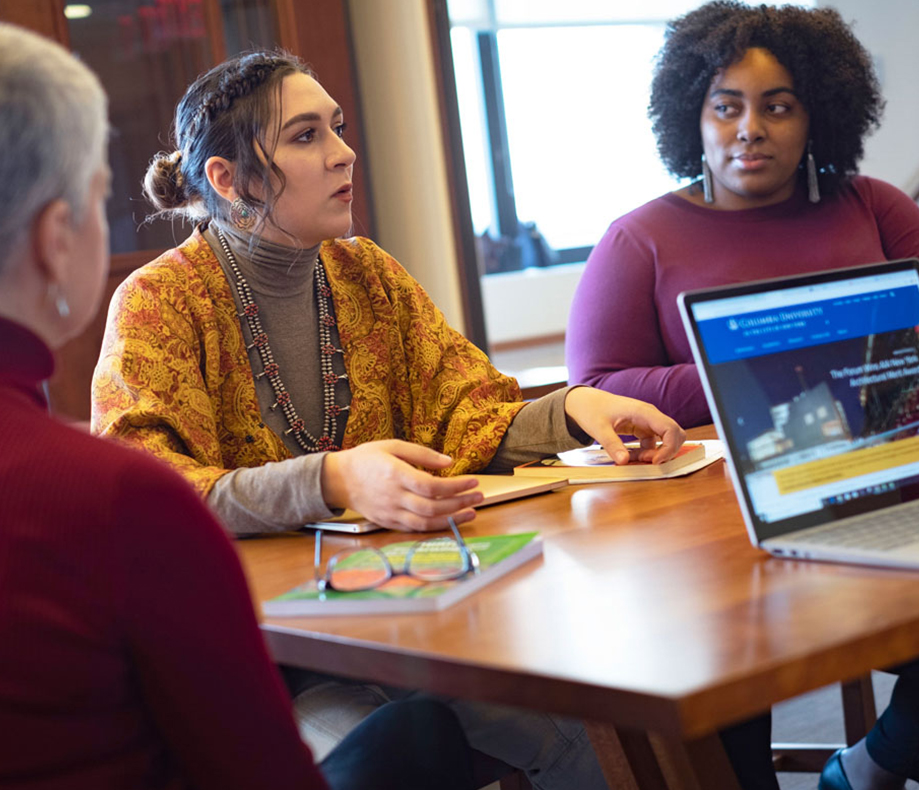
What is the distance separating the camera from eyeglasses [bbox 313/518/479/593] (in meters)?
0.98

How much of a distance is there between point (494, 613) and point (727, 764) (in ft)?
1.06

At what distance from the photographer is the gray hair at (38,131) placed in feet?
2.32

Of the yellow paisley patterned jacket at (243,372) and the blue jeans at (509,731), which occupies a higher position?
the yellow paisley patterned jacket at (243,372)

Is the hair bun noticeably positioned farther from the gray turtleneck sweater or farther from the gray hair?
the gray hair

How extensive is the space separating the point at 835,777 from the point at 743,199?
1.07 meters

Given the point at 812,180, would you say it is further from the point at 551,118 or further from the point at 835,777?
the point at 551,118

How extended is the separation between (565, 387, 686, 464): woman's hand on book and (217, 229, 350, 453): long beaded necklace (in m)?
0.35

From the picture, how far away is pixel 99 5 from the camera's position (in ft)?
8.53

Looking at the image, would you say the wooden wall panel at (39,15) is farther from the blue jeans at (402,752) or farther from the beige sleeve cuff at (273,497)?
the blue jeans at (402,752)

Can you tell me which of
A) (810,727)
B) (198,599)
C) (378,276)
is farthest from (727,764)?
(810,727)

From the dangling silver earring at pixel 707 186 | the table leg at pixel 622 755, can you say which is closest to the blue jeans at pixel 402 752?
the table leg at pixel 622 755

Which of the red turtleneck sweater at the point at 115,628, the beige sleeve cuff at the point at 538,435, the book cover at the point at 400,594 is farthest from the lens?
the beige sleeve cuff at the point at 538,435

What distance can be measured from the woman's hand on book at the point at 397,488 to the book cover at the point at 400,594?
0.14 meters

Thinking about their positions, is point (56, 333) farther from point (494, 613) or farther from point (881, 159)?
point (881, 159)
